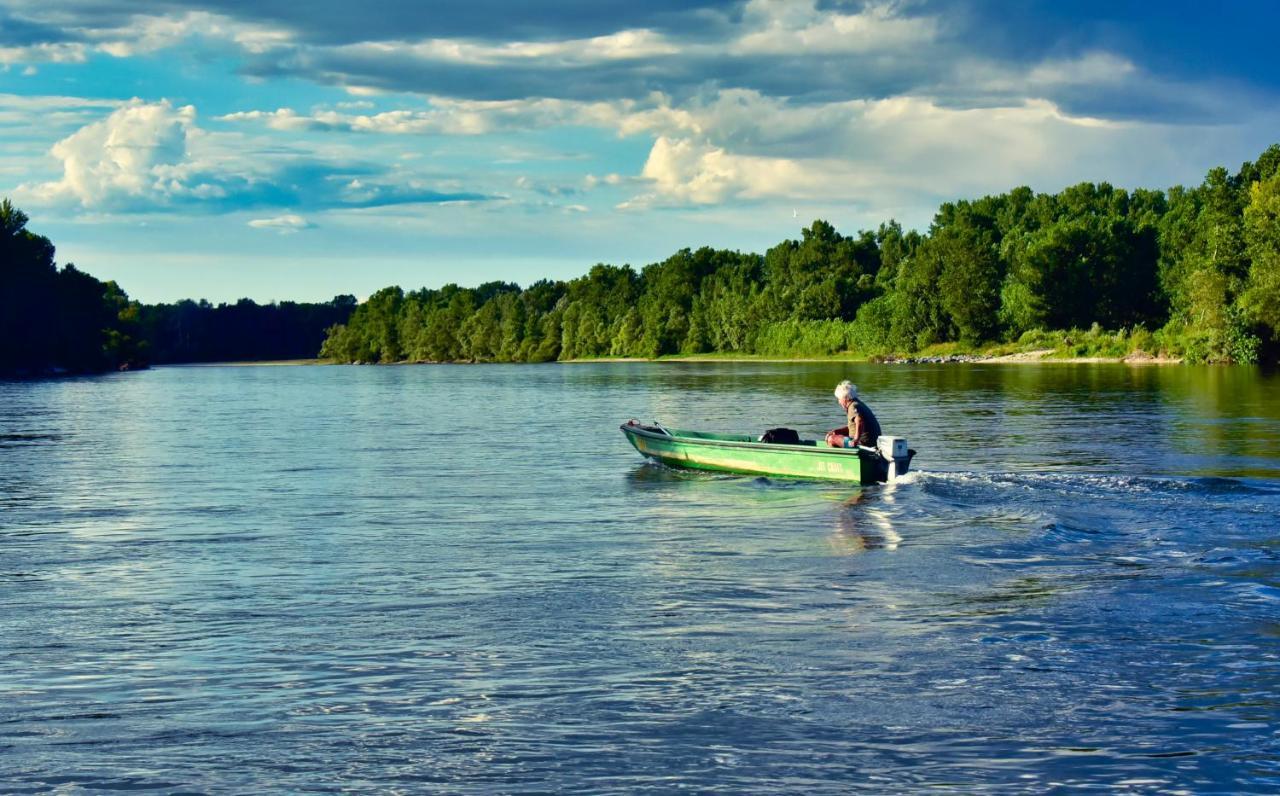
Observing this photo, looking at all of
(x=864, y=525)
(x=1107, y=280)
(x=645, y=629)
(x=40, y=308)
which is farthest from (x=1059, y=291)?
(x=645, y=629)

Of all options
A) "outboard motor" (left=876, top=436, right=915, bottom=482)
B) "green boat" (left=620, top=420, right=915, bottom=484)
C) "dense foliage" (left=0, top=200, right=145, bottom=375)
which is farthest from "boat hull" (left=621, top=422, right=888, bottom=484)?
"dense foliage" (left=0, top=200, right=145, bottom=375)

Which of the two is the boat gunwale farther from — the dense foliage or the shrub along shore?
the dense foliage

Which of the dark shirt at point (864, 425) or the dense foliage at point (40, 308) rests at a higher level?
the dense foliage at point (40, 308)

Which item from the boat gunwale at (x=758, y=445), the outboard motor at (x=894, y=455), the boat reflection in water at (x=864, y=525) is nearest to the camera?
the boat reflection in water at (x=864, y=525)

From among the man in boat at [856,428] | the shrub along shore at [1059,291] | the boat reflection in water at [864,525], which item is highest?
the shrub along shore at [1059,291]

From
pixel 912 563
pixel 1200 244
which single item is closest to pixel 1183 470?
pixel 912 563

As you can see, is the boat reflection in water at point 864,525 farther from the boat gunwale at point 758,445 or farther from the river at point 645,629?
the boat gunwale at point 758,445

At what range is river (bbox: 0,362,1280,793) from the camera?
1105 centimetres

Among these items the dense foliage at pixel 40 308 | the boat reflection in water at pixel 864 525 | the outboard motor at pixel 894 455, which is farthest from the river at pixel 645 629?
the dense foliage at pixel 40 308

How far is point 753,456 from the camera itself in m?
34.5

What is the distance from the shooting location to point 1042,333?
15338 centimetres

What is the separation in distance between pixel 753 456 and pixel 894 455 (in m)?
4.48

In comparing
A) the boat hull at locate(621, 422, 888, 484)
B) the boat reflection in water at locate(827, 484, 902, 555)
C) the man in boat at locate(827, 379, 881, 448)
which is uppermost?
the man in boat at locate(827, 379, 881, 448)

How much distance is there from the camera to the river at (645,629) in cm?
1105
